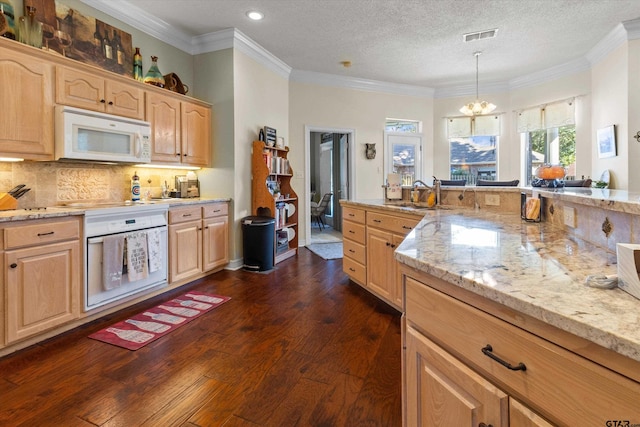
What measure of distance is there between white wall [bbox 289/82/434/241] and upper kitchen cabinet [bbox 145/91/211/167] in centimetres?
179

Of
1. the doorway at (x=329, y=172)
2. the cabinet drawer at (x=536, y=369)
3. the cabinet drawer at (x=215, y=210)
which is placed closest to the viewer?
the cabinet drawer at (x=536, y=369)

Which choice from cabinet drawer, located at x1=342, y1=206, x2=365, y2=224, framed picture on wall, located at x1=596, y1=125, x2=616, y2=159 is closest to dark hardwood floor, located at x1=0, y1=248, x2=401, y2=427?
cabinet drawer, located at x1=342, y1=206, x2=365, y2=224

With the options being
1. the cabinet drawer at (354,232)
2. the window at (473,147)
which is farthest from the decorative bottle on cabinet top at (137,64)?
the window at (473,147)

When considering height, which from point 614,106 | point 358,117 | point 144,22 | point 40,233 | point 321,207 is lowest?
point 40,233

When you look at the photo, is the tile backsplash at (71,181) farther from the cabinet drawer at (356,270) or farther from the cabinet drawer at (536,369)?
the cabinet drawer at (536,369)

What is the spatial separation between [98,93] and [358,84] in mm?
4396

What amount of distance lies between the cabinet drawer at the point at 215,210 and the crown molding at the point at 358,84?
9.28 ft

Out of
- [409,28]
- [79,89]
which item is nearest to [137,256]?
[79,89]

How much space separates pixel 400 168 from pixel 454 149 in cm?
123

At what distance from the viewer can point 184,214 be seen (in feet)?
11.1

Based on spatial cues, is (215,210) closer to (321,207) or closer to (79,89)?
(79,89)

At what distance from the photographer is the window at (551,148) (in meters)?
5.39

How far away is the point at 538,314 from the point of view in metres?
0.62

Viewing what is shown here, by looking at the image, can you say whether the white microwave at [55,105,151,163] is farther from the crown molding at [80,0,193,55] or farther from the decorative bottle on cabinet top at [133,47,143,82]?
the crown molding at [80,0,193,55]
